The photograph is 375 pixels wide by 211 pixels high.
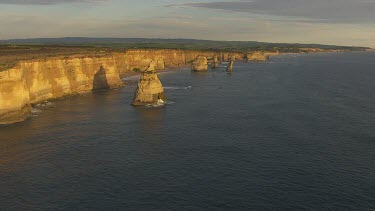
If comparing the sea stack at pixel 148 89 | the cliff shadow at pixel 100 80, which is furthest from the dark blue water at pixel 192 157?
the cliff shadow at pixel 100 80

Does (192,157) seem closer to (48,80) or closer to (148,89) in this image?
(148,89)

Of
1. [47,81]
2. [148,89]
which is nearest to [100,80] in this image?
[47,81]

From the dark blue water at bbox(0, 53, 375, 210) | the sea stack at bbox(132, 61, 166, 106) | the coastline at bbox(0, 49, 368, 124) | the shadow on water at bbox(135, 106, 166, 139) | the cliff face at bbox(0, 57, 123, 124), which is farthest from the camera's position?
the sea stack at bbox(132, 61, 166, 106)

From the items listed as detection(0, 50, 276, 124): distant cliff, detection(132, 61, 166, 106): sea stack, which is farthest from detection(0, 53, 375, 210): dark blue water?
detection(132, 61, 166, 106): sea stack

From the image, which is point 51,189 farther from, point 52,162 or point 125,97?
point 125,97

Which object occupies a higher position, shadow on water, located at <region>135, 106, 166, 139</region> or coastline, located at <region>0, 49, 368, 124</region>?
coastline, located at <region>0, 49, 368, 124</region>

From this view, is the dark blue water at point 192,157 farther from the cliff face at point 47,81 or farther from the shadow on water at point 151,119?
the cliff face at point 47,81

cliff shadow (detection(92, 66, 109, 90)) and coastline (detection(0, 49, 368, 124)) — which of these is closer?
coastline (detection(0, 49, 368, 124))

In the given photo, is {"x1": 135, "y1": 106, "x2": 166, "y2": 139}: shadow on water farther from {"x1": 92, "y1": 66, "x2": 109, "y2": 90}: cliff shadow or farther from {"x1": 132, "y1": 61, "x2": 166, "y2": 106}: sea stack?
{"x1": 92, "y1": 66, "x2": 109, "y2": 90}: cliff shadow

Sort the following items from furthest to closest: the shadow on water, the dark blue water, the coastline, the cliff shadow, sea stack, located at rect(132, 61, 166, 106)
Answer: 1. the cliff shadow
2. sea stack, located at rect(132, 61, 166, 106)
3. the coastline
4. the shadow on water
5. the dark blue water
